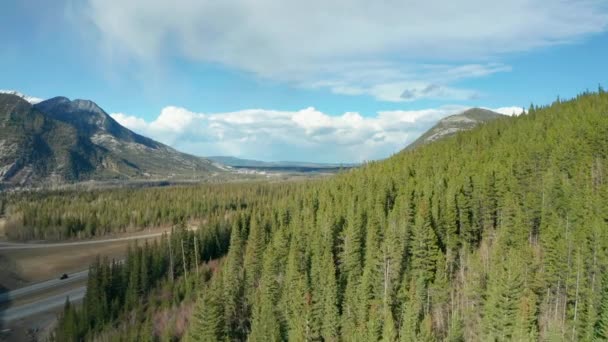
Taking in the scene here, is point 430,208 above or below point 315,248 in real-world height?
above

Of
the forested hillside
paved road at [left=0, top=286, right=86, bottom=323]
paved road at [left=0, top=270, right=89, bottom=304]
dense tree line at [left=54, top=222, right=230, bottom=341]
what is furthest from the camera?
paved road at [left=0, top=270, right=89, bottom=304]

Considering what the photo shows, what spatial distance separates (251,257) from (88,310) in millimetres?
34353

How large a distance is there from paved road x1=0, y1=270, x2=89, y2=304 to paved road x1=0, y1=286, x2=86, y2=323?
26.9ft

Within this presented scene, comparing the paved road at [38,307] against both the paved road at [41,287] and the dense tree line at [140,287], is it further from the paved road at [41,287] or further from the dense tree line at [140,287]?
the dense tree line at [140,287]

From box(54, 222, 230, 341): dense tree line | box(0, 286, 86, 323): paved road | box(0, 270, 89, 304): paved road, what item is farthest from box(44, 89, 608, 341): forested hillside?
box(0, 270, 89, 304): paved road

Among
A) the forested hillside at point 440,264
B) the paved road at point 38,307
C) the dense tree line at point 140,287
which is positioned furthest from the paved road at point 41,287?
the forested hillside at point 440,264

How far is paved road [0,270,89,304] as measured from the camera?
371 ft

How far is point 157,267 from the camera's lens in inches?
4281

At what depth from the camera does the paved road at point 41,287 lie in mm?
113213

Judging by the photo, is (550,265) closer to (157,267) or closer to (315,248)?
(315,248)

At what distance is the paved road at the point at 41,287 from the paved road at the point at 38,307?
8.20m

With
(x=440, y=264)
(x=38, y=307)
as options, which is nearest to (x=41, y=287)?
(x=38, y=307)

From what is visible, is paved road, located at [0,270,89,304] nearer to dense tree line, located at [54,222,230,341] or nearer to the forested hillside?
dense tree line, located at [54,222,230,341]

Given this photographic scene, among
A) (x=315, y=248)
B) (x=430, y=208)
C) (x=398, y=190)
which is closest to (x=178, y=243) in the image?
(x=315, y=248)
